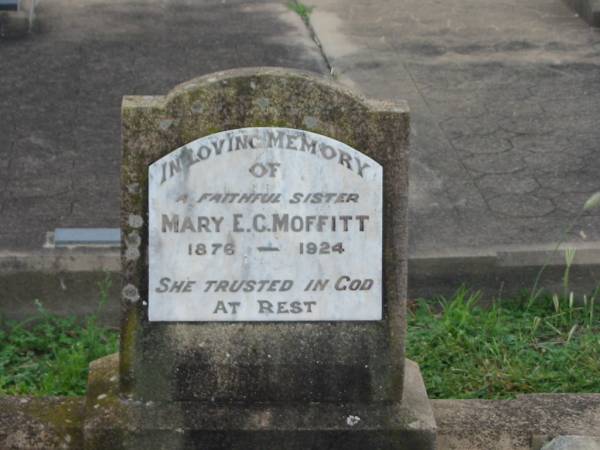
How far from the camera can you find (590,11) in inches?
333

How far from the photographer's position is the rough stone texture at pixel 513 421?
4027mm

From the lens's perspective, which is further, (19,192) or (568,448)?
(19,192)

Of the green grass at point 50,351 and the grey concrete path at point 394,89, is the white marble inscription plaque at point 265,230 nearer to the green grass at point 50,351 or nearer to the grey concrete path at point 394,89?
the green grass at point 50,351

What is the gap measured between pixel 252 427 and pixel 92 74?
4.04 meters

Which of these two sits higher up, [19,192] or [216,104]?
[216,104]

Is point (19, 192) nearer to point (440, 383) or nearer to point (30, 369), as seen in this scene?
point (30, 369)

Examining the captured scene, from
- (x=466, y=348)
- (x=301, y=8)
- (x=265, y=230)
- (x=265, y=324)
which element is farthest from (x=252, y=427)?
(x=301, y=8)

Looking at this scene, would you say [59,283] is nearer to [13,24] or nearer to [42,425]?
[42,425]

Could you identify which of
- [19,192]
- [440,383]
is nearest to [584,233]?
[440,383]

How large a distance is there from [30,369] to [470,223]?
6.47ft

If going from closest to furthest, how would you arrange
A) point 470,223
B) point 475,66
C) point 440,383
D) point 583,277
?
point 440,383
point 583,277
point 470,223
point 475,66

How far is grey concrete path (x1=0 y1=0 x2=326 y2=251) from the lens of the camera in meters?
5.99

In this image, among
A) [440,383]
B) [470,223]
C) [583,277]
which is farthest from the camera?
[470,223]

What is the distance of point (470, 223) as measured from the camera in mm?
5820
